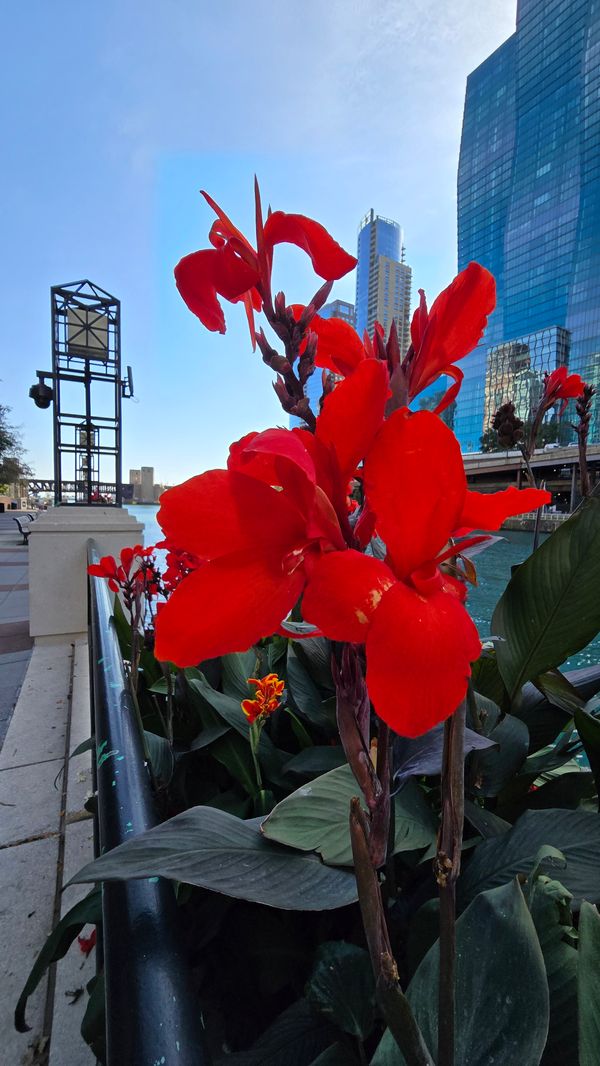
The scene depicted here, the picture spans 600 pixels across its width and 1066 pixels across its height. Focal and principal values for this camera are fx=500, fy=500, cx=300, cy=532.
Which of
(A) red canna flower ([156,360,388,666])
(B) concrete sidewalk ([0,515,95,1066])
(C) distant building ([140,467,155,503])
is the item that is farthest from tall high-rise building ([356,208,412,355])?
(C) distant building ([140,467,155,503])

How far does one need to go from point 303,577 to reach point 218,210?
0.25 meters

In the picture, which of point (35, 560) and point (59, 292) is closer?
point (35, 560)

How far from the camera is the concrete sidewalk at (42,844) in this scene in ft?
3.10

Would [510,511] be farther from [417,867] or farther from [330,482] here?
[417,867]

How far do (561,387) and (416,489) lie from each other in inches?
32.4

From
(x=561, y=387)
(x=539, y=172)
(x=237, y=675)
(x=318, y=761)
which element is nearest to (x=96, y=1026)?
(x=318, y=761)

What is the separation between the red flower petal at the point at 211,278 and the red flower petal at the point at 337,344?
0.06 metres

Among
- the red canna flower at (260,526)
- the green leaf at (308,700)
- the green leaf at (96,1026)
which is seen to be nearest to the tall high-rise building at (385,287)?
the red canna flower at (260,526)

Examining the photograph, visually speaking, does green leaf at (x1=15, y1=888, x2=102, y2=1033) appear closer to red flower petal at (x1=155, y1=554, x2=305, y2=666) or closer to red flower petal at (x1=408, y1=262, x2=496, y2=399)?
red flower petal at (x1=155, y1=554, x2=305, y2=666)

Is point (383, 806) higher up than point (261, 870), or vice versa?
point (383, 806)

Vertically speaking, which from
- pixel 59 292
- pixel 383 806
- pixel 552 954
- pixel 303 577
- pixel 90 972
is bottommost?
pixel 90 972

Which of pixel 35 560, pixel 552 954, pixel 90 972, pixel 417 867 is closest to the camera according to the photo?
pixel 552 954

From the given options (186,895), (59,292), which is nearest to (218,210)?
(186,895)

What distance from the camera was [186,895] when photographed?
755mm
